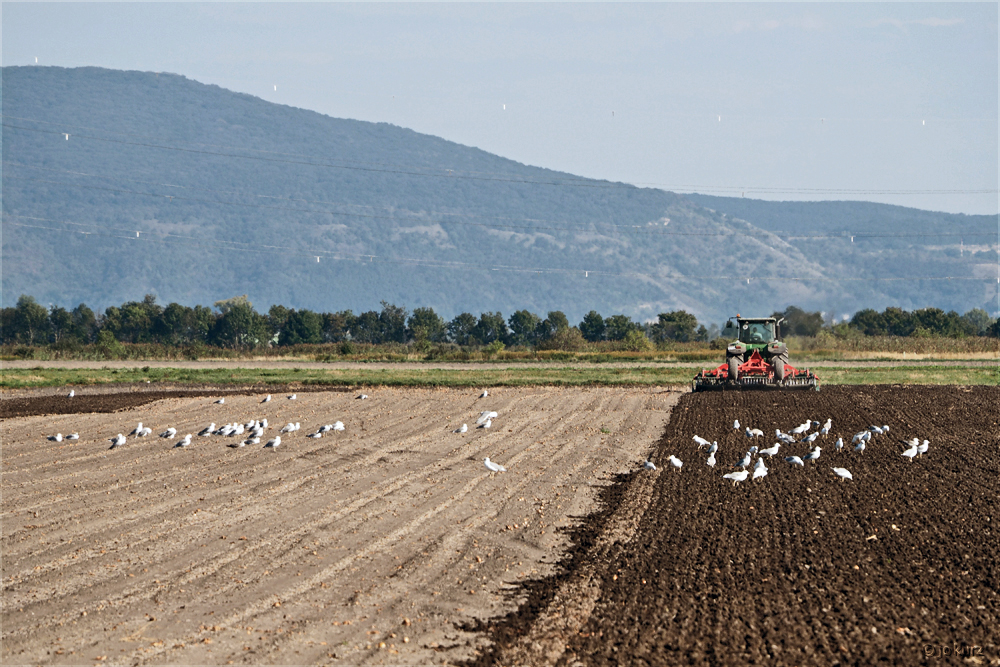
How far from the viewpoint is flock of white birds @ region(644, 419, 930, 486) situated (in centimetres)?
1773

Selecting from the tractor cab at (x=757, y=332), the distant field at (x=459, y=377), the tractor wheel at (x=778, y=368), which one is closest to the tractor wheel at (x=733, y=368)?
the tractor wheel at (x=778, y=368)

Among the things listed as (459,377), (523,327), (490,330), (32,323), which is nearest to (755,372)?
(459,377)

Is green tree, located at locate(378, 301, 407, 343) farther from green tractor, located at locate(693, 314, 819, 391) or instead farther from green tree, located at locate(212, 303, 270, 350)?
green tractor, located at locate(693, 314, 819, 391)

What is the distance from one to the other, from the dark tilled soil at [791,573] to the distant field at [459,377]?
2907 cm

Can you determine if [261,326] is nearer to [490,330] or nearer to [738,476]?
[490,330]

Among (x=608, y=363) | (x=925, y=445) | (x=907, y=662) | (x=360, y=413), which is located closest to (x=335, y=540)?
(x=907, y=662)

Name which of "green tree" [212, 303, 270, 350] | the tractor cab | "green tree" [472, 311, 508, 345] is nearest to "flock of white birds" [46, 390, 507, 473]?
the tractor cab

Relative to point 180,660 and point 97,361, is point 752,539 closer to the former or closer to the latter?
point 180,660

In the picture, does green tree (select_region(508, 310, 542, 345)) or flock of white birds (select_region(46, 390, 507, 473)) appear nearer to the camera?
flock of white birds (select_region(46, 390, 507, 473))

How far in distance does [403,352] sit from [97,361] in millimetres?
25208

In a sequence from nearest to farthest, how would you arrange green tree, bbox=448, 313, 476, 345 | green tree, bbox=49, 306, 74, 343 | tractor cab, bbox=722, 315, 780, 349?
tractor cab, bbox=722, 315, 780, 349 < green tree, bbox=49, 306, 74, 343 < green tree, bbox=448, 313, 476, 345

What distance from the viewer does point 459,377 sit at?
5312 centimetres

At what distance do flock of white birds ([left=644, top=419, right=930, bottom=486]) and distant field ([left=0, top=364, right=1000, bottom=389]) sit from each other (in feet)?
76.7

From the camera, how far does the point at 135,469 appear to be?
1998 centimetres
